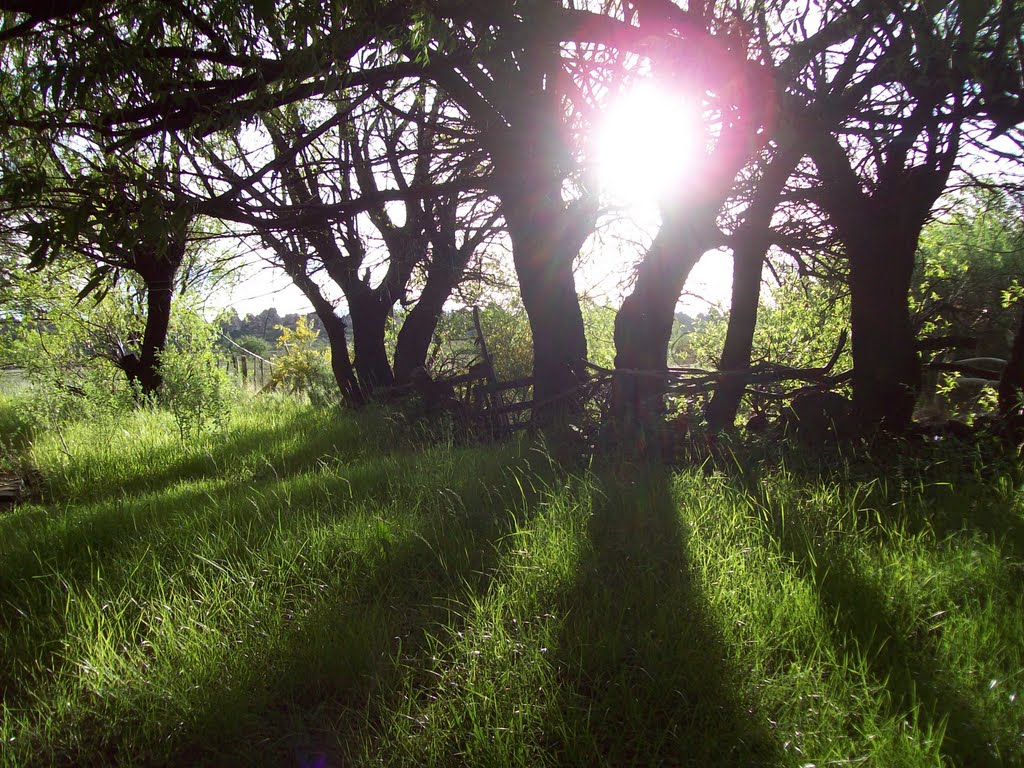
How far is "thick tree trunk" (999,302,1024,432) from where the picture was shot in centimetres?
343

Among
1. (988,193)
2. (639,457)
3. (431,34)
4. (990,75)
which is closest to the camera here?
(431,34)

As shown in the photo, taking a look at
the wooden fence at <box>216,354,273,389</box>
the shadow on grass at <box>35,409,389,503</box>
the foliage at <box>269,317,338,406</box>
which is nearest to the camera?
the shadow on grass at <box>35,409,389,503</box>

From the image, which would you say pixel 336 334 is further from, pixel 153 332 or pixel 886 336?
pixel 886 336

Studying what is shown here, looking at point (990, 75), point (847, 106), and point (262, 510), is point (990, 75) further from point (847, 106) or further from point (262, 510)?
point (262, 510)

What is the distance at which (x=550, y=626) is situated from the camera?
2186 mm

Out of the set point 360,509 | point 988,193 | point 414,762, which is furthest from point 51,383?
point 988,193

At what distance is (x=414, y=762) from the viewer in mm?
1722

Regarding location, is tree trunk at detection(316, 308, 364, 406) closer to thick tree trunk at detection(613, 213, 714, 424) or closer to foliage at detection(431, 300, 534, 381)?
foliage at detection(431, 300, 534, 381)

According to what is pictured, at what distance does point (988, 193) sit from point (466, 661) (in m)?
5.26

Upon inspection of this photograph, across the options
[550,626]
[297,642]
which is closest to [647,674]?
[550,626]

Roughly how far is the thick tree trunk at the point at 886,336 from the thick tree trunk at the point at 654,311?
52.5 inches

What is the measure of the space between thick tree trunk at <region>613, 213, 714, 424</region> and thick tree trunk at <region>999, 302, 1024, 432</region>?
2158mm

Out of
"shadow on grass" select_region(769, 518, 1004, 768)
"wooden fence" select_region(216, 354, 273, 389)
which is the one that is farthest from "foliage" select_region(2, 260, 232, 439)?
"shadow on grass" select_region(769, 518, 1004, 768)

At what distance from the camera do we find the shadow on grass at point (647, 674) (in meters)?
1.71
